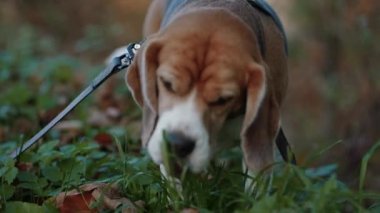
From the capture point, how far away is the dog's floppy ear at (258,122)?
11.6ft

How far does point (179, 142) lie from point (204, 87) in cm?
28

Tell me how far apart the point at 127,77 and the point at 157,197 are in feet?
2.02

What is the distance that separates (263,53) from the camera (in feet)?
12.9

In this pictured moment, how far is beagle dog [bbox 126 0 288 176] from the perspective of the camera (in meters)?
3.42

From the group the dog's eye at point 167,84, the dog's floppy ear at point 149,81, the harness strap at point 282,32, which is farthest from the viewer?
the harness strap at point 282,32

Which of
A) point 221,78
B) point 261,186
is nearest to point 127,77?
point 221,78

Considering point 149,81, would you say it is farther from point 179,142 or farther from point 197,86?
point 179,142

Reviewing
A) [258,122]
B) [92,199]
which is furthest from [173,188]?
[258,122]

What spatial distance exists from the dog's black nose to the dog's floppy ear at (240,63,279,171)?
1.09ft

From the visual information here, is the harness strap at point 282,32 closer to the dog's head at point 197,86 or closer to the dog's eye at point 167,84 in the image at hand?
the dog's head at point 197,86

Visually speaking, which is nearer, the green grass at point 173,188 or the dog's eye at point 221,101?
the green grass at point 173,188

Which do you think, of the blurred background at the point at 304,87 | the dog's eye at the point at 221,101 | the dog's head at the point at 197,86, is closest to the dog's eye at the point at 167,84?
the dog's head at the point at 197,86

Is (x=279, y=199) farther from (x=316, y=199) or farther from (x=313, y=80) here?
(x=313, y=80)

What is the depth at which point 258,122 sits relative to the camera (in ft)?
11.7
